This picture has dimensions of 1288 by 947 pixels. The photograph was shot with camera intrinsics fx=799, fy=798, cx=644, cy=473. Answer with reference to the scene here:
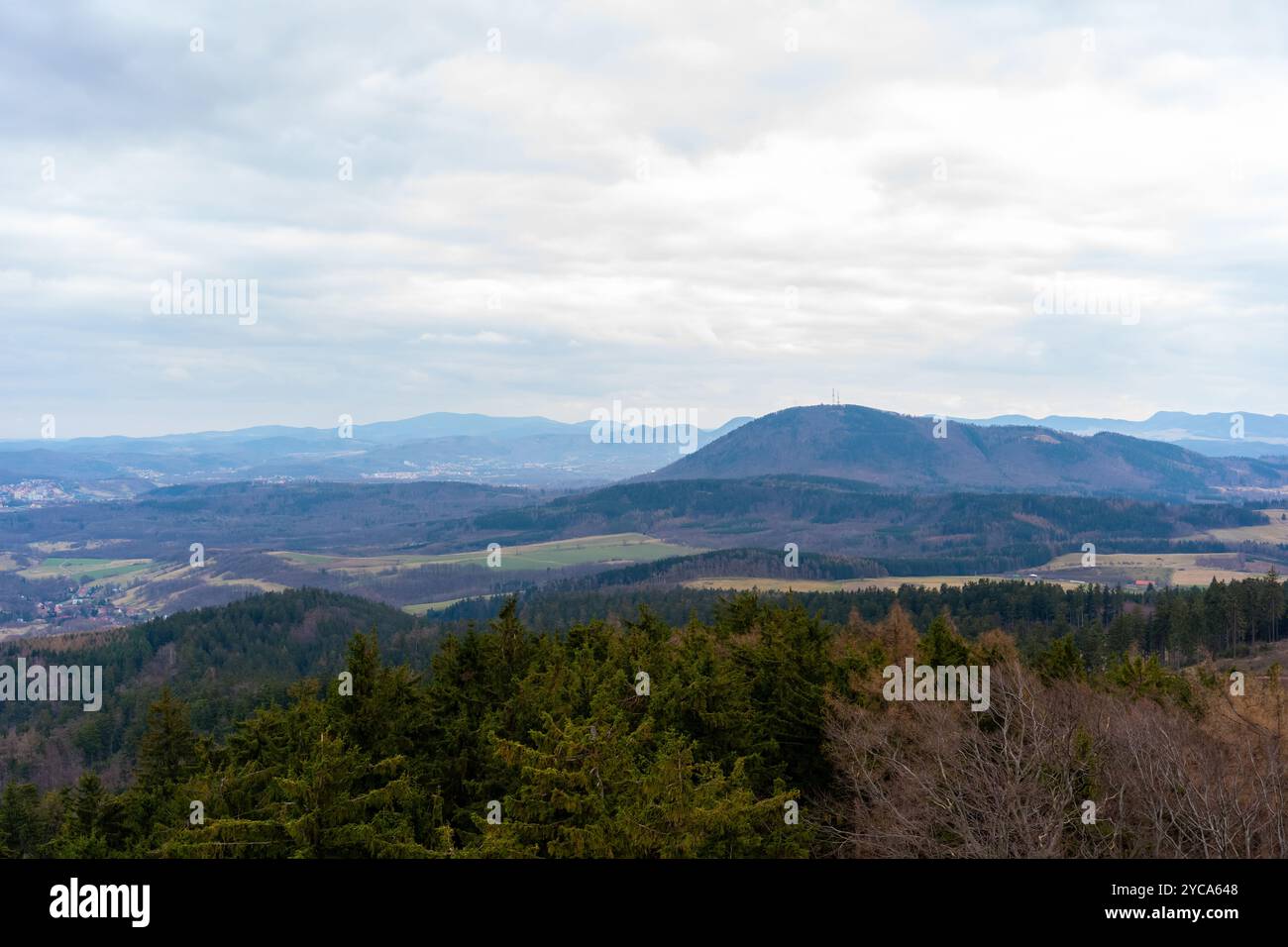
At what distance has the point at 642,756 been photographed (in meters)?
27.2

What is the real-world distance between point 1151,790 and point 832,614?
135m

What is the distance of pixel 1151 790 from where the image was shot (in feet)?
75.6

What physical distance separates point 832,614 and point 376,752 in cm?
13389
